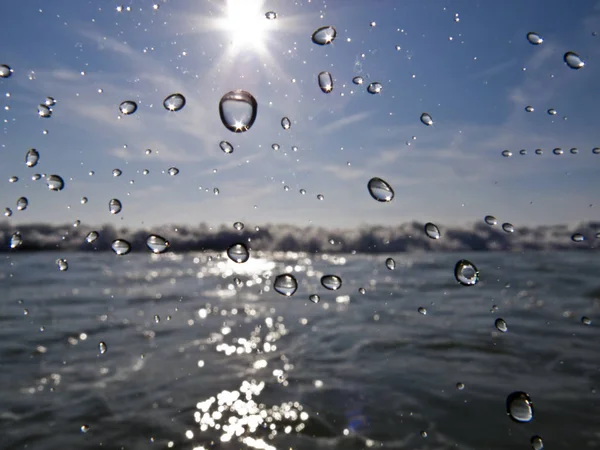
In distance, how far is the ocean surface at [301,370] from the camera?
106 inches

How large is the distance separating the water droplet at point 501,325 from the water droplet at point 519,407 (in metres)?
1.79

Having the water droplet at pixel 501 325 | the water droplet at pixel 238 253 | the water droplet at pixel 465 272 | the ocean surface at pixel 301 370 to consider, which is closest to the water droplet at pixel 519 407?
the ocean surface at pixel 301 370

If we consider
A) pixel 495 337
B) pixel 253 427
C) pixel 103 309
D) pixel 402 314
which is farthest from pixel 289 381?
pixel 103 309

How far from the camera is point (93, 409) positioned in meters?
3.01

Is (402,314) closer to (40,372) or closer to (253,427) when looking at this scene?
(253,427)

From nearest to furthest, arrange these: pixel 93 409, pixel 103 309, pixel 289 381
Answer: pixel 93 409 → pixel 289 381 → pixel 103 309

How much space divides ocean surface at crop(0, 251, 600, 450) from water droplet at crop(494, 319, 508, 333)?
66 mm

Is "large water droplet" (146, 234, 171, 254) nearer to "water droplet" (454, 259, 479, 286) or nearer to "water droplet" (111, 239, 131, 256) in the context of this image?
"water droplet" (111, 239, 131, 256)

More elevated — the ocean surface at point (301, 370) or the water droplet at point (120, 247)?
the water droplet at point (120, 247)

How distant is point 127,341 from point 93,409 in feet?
5.72

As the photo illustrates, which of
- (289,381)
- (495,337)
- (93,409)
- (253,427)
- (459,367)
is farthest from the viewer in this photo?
(495,337)

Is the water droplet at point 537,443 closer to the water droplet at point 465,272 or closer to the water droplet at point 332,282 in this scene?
the water droplet at point 465,272

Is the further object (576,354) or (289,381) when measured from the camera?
(576,354)

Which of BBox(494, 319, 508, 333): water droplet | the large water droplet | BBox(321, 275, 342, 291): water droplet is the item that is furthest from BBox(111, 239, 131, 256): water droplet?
BBox(494, 319, 508, 333): water droplet
